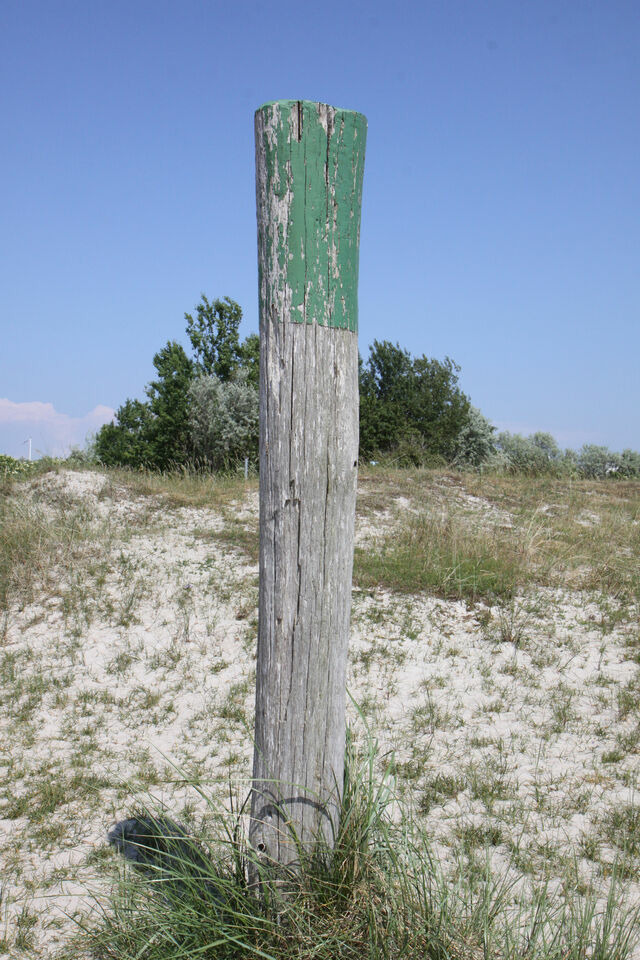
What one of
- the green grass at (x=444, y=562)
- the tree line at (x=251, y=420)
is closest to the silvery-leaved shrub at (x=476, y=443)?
the tree line at (x=251, y=420)

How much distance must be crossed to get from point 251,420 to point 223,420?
2.68 ft

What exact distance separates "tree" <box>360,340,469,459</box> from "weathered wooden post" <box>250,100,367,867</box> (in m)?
19.2

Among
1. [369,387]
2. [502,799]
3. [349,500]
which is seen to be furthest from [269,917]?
[369,387]

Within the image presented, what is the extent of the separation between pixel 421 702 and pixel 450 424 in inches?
746

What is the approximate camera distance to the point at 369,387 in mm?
26375

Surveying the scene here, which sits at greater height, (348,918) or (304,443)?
(304,443)

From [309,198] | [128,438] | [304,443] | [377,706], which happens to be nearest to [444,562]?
[377,706]

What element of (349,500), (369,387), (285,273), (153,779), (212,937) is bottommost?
(153,779)

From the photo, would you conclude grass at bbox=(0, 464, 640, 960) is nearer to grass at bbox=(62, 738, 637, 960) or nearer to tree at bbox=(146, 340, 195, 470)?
grass at bbox=(62, 738, 637, 960)

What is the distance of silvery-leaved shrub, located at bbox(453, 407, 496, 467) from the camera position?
63.7ft

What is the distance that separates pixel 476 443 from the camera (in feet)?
65.3

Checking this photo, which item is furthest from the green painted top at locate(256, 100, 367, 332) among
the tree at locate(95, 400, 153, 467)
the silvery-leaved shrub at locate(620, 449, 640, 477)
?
the tree at locate(95, 400, 153, 467)

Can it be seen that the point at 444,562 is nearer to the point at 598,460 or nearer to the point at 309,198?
the point at 309,198

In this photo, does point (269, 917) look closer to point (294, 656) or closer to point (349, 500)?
point (294, 656)
